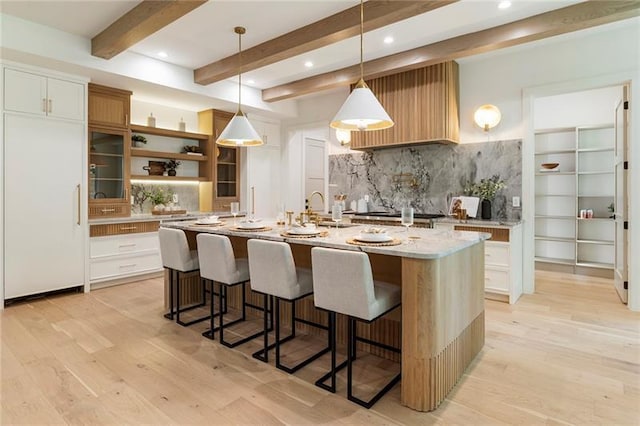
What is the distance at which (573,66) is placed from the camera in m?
3.99

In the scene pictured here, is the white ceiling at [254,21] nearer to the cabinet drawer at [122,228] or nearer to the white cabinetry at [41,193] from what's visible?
the white cabinetry at [41,193]

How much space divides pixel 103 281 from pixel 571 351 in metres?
4.94

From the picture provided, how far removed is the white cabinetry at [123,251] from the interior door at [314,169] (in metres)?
3.09

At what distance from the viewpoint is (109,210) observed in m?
4.69

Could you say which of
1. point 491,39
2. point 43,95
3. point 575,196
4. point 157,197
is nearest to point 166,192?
point 157,197

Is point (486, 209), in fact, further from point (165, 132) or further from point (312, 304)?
point (165, 132)

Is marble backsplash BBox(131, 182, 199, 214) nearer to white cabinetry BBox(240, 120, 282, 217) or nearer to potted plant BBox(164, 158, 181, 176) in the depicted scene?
potted plant BBox(164, 158, 181, 176)

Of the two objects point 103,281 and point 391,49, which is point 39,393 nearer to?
point 103,281

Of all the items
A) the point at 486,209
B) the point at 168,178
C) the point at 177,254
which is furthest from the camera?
the point at 168,178

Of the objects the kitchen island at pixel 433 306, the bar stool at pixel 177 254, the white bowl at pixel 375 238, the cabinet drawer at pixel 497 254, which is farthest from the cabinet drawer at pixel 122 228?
the cabinet drawer at pixel 497 254

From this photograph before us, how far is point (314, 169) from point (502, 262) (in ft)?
15.0

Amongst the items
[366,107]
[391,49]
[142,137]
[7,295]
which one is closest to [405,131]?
[391,49]

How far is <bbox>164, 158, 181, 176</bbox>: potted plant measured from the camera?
220 inches

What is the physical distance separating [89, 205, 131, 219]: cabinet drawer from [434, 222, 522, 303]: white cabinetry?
14.0 feet
